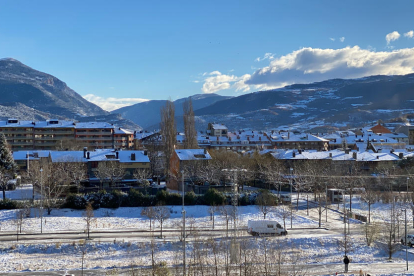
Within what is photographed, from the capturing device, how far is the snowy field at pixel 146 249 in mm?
29062

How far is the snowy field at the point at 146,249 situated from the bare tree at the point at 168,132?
105 ft

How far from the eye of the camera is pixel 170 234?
36.7m

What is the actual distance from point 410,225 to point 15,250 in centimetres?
3789

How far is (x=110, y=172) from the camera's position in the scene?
194ft

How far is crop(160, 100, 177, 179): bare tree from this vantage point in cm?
7600

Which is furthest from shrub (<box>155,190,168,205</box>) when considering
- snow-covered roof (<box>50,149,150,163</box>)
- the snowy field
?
snow-covered roof (<box>50,149,150,163</box>)

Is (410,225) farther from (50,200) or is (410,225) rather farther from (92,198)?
(50,200)

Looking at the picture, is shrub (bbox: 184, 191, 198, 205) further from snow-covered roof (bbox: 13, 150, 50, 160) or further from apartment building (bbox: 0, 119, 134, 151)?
apartment building (bbox: 0, 119, 134, 151)

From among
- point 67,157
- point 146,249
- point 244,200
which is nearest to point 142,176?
point 67,157

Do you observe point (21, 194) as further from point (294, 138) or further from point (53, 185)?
point (294, 138)

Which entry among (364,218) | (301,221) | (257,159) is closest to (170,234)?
(301,221)

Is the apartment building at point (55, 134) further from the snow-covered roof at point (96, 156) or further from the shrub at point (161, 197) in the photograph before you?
the shrub at point (161, 197)

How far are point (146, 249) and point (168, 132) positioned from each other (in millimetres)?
48758

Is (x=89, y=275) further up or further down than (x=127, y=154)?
further down
